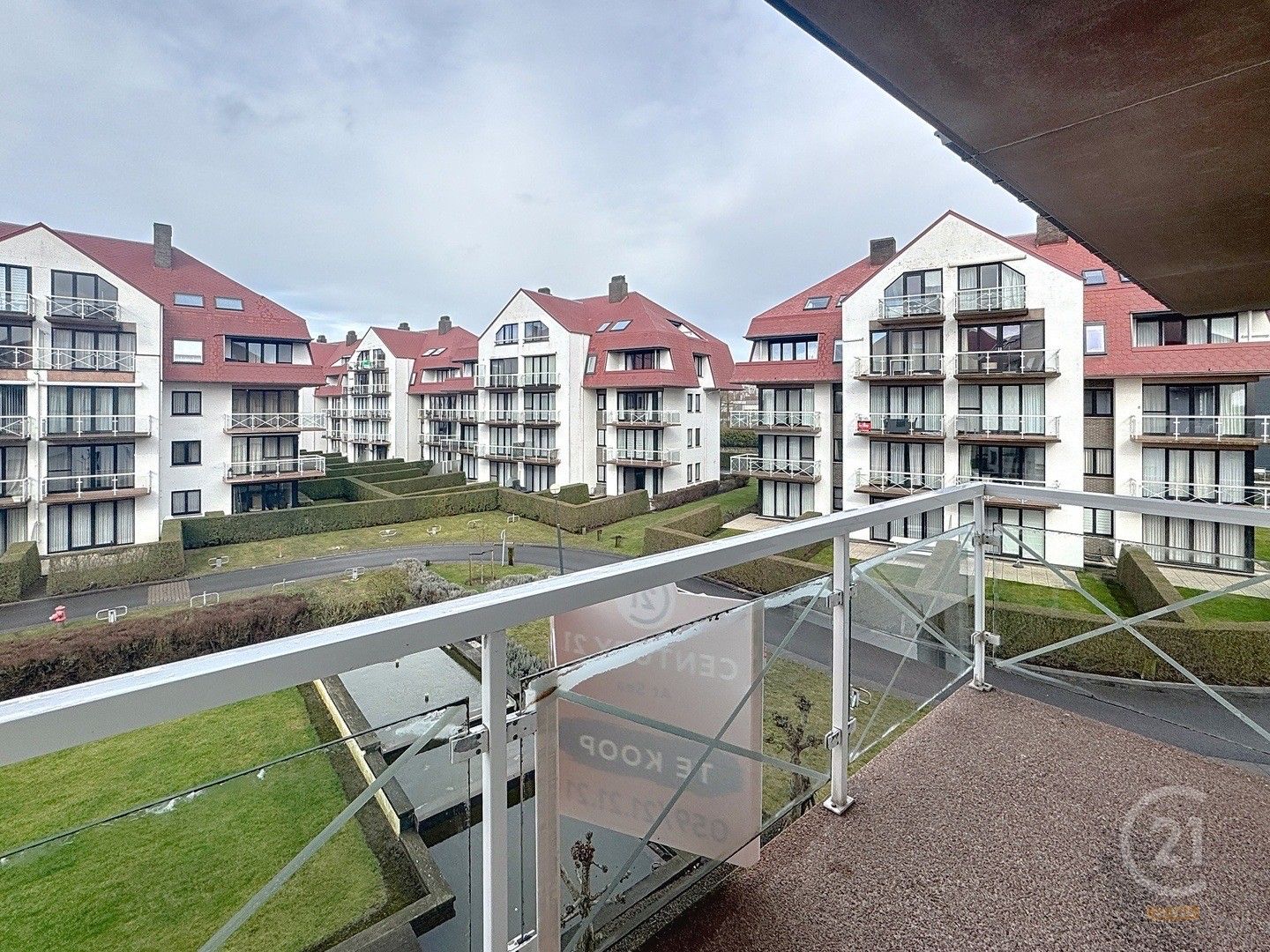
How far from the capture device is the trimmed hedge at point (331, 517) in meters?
18.9

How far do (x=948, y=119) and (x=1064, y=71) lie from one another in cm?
26

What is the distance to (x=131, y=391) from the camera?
18594 mm

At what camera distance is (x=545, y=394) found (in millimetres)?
27062

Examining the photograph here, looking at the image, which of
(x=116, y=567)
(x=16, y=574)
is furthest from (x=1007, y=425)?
(x=16, y=574)

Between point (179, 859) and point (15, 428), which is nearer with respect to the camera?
point (179, 859)

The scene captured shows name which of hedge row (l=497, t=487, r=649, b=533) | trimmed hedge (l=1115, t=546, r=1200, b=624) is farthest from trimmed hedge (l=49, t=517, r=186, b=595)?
trimmed hedge (l=1115, t=546, r=1200, b=624)

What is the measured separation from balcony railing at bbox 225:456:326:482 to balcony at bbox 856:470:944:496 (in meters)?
18.3

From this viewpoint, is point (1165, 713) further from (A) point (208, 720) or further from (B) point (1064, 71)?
(A) point (208, 720)

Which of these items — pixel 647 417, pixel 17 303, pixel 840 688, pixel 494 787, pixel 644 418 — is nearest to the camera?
pixel 494 787

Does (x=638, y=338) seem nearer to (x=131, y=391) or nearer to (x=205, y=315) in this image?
(x=205, y=315)

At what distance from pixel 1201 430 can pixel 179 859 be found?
64.8ft

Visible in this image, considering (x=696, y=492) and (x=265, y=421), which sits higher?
(x=265, y=421)

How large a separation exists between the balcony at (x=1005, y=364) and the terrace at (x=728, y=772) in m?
15.2

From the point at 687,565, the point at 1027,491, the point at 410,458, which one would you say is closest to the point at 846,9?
the point at 687,565
